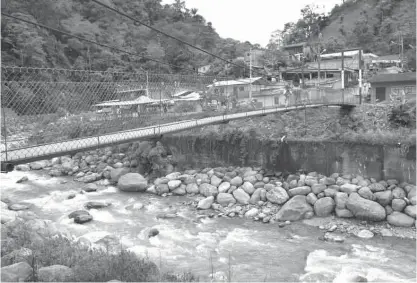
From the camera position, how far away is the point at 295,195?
6152 millimetres

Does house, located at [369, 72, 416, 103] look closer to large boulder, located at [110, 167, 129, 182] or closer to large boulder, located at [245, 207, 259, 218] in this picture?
large boulder, located at [245, 207, 259, 218]

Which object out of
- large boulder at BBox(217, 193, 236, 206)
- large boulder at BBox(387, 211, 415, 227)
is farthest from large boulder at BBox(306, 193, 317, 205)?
large boulder at BBox(217, 193, 236, 206)

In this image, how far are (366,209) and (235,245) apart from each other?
7.25 feet

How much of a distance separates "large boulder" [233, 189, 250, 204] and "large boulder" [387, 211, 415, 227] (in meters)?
2.30

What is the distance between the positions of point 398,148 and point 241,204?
9.67 feet

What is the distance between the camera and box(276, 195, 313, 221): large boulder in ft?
18.5

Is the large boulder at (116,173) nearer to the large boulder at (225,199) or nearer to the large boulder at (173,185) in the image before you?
the large boulder at (173,185)

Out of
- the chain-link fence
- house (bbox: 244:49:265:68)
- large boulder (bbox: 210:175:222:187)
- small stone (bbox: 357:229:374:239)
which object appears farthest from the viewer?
Result: house (bbox: 244:49:265:68)

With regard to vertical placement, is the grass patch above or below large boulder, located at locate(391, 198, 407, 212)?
above

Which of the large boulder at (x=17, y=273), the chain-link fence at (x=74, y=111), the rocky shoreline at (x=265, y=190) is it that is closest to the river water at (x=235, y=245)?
the rocky shoreline at (x=265, y=190)

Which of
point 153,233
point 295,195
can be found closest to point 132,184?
point 153,233

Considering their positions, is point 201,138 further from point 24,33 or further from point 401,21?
point 401,21

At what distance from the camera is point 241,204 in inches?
249

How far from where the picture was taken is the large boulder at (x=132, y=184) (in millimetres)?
7215
